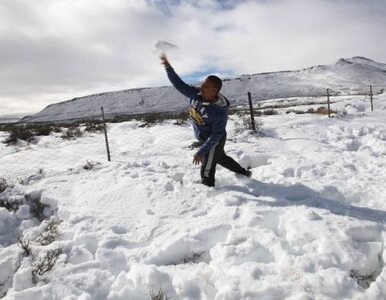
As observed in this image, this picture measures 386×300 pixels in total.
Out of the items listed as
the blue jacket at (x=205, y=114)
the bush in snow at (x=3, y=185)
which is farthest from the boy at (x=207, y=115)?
the bush in snow at (x=3, y=185)

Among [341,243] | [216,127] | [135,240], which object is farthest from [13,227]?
[341,243]

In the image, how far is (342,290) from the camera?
9.77ft

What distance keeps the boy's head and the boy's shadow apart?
1.35m

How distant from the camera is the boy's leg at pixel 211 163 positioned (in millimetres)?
5329

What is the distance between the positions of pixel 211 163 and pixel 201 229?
1.47 meters

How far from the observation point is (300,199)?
4879 mm

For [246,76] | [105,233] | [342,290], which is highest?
[246,76]

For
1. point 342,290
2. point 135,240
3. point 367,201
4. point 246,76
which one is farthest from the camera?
point 246,76

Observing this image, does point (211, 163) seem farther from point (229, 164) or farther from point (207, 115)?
point (207, 115)

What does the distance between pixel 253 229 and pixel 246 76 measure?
339 ft

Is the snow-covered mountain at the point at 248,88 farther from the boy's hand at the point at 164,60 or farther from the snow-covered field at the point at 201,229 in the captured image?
the boy's hand at the point at 164,60

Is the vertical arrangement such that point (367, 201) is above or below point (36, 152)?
below

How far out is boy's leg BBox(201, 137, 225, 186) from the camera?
5.33 meters

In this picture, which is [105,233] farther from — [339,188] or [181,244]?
[339,188]
